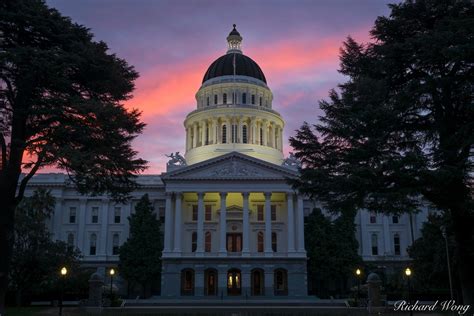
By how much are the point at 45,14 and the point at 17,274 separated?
32.1m

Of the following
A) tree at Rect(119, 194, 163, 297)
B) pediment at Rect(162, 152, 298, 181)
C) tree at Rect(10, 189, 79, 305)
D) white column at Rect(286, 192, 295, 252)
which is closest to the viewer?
tree at Rect(10, 189, 79, 305)

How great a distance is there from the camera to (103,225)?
7488cm

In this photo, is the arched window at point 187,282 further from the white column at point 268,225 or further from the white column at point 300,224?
the white column at point 300,224

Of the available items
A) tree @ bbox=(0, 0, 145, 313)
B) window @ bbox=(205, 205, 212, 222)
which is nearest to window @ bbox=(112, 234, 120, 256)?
window @ bbox=(205, 205, 212, 222)

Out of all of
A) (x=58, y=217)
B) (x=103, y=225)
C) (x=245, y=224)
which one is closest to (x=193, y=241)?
(x=245, y=224)

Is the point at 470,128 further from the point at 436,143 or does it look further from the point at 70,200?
the point at 70,200

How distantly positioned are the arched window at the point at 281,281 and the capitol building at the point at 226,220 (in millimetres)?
125

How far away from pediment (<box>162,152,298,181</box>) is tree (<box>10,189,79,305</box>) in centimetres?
1834

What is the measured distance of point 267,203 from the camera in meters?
66.6

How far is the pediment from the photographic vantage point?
218ft

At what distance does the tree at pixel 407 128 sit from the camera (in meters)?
21.2

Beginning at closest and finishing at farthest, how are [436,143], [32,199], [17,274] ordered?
[436,143] < [17,274] < [32,199]

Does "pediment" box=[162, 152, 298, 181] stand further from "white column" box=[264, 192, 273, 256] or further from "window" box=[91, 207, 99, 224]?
"window" box=[91, 207, 99, 224]

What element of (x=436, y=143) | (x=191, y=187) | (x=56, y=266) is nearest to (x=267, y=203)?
(x=191, y=187)
